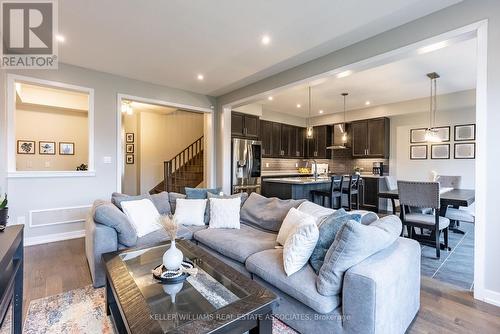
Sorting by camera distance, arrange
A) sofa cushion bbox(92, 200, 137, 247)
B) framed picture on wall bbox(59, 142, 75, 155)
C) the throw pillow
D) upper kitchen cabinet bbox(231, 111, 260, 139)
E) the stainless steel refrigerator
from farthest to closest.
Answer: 1. upper kitchen cabinet bbox(231, 111, 260, 139)
2. the stainless steel refrigerator
3. framed picture on wall bbox(59, 142, 75, 155)
4. sofa cushion bbox(92, 200, 137, 247)
5. the throw pillow

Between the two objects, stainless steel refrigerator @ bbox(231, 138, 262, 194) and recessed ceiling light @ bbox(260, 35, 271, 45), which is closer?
recessed ceiling light @ bbox(260, 35, 271, 45)

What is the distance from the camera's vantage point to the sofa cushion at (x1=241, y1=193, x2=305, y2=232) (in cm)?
293

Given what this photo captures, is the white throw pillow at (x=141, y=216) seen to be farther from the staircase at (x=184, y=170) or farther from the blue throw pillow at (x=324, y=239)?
the staircase at (x=184, y=170)

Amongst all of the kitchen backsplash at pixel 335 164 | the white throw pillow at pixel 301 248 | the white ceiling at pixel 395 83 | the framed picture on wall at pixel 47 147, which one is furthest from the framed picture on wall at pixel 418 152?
the framed picture on wall at pixel 47 147

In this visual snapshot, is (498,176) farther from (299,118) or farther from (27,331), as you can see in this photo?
(299,118)

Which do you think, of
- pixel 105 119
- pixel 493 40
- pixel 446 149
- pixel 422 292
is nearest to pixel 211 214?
pixel 422 292

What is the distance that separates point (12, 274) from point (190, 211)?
1.98m

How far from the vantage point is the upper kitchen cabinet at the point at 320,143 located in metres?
8.08

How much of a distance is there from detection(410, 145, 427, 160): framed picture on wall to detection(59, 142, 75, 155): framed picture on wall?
28.1ft

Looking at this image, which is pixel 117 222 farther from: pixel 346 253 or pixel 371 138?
pixel 371 138

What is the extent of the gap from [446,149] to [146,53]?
6.72 m

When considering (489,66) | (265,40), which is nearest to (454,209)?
(489,66)

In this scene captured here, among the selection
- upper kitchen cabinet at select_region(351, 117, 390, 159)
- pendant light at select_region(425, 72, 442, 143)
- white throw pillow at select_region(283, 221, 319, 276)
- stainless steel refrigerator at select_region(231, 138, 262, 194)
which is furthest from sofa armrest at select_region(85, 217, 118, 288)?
upper kitchen cabinet at select_region(351, 117, 390, 159)

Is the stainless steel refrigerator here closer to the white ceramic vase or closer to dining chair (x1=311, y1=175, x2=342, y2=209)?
dining chair (x1=311, y1=175, x2=342, y2=209)
